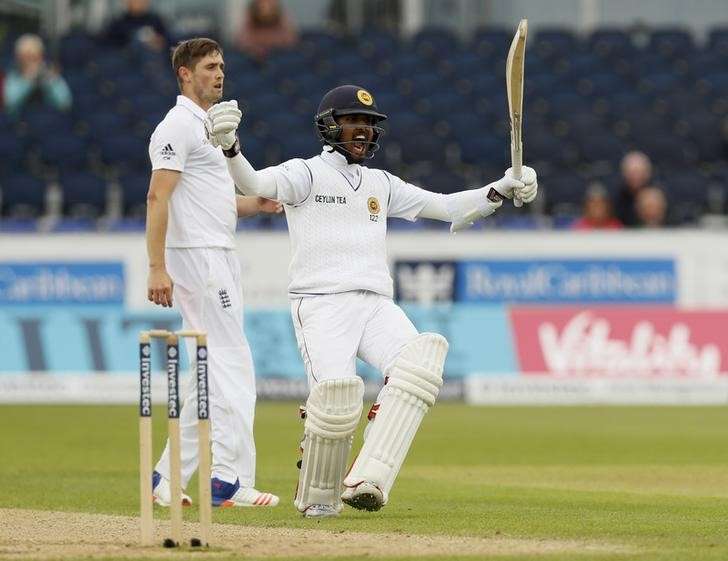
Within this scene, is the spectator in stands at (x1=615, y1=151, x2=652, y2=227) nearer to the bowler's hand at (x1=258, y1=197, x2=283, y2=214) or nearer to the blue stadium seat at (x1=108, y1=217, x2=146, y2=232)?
the blue stadium seat at (x1=108, y1=217, x2=146, y2=232)

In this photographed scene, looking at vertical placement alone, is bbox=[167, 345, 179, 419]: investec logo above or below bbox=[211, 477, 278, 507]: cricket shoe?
above

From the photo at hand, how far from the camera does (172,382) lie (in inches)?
253

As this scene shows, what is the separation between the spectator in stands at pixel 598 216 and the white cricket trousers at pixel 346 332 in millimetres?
10088

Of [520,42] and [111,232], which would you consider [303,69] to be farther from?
[520,42]

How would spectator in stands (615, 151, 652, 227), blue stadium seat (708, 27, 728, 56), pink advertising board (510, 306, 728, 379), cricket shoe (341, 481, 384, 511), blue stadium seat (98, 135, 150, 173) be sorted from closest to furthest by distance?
1. cricket shoe (341, 481, 384, 511)
2. pink advertising board (510, 306, 728, 379)
3. spectator in stands (615, 151, 652, 227)
4. blue stadium seat (98, 135, 150, 173)
5. blue stadium seat (708, 27, 728, 56)

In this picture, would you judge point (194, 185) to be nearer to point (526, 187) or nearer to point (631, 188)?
point (526, 187)

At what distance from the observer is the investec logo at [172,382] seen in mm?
6359

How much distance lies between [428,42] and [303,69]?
6.20ft

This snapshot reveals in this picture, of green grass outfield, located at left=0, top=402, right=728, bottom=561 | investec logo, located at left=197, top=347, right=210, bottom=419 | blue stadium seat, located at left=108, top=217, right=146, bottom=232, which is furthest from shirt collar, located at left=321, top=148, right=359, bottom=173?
blue stadium seat, located at left=108, top=217, right=146, bottom=232

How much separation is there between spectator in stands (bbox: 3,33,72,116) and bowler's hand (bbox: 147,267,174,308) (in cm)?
1218

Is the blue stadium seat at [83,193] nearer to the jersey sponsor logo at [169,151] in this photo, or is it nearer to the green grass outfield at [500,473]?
the green grass outfield at [500,473]

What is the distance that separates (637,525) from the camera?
24.2 feet

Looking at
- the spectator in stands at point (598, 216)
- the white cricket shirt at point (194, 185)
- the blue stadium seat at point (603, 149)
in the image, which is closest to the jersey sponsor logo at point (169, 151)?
the white cricket shirt at point (194, 185)

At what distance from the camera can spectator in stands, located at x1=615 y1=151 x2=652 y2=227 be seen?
17812 mm
